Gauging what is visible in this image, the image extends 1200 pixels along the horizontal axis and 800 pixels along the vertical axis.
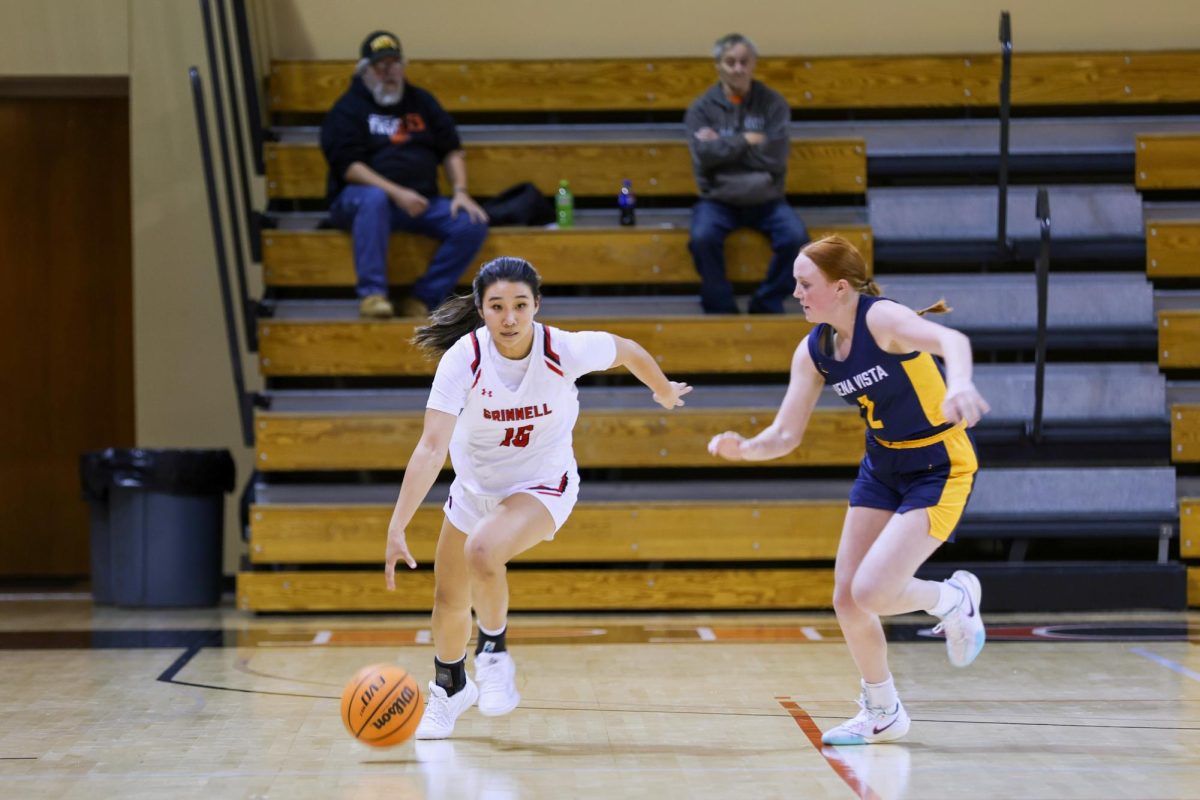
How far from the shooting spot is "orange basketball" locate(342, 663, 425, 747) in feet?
13.4

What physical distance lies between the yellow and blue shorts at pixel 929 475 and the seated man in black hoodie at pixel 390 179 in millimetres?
3781

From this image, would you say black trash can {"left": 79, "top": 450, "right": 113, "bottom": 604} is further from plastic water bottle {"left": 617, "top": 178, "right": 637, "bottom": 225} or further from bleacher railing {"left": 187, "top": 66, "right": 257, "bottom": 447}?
plastic water bottle {"left": 617, "top": 178, "right": 637, "bottom": 225}

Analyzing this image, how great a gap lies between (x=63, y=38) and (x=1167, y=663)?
678cm

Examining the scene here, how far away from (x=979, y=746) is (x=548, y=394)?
5.36 feet

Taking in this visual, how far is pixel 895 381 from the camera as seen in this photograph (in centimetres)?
424

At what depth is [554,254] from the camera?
26.3ft

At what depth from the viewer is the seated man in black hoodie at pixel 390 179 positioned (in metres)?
7.61

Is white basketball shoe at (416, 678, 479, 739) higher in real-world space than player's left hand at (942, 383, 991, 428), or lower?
lower

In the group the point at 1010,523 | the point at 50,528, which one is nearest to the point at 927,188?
the point at 1010,523

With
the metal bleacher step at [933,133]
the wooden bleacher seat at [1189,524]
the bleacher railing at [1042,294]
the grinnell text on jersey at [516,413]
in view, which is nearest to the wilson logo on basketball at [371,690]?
the grinnell text on jersey at [516,413]

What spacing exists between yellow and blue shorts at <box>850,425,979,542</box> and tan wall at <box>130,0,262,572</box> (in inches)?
203

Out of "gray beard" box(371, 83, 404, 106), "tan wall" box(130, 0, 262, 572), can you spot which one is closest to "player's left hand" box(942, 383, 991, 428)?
"gray beard" box(371, 83, 404, 106)

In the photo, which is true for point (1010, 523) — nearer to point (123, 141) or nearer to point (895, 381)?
point (895, 381)

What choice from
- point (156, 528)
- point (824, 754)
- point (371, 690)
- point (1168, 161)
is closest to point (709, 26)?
point (1168, 161)
